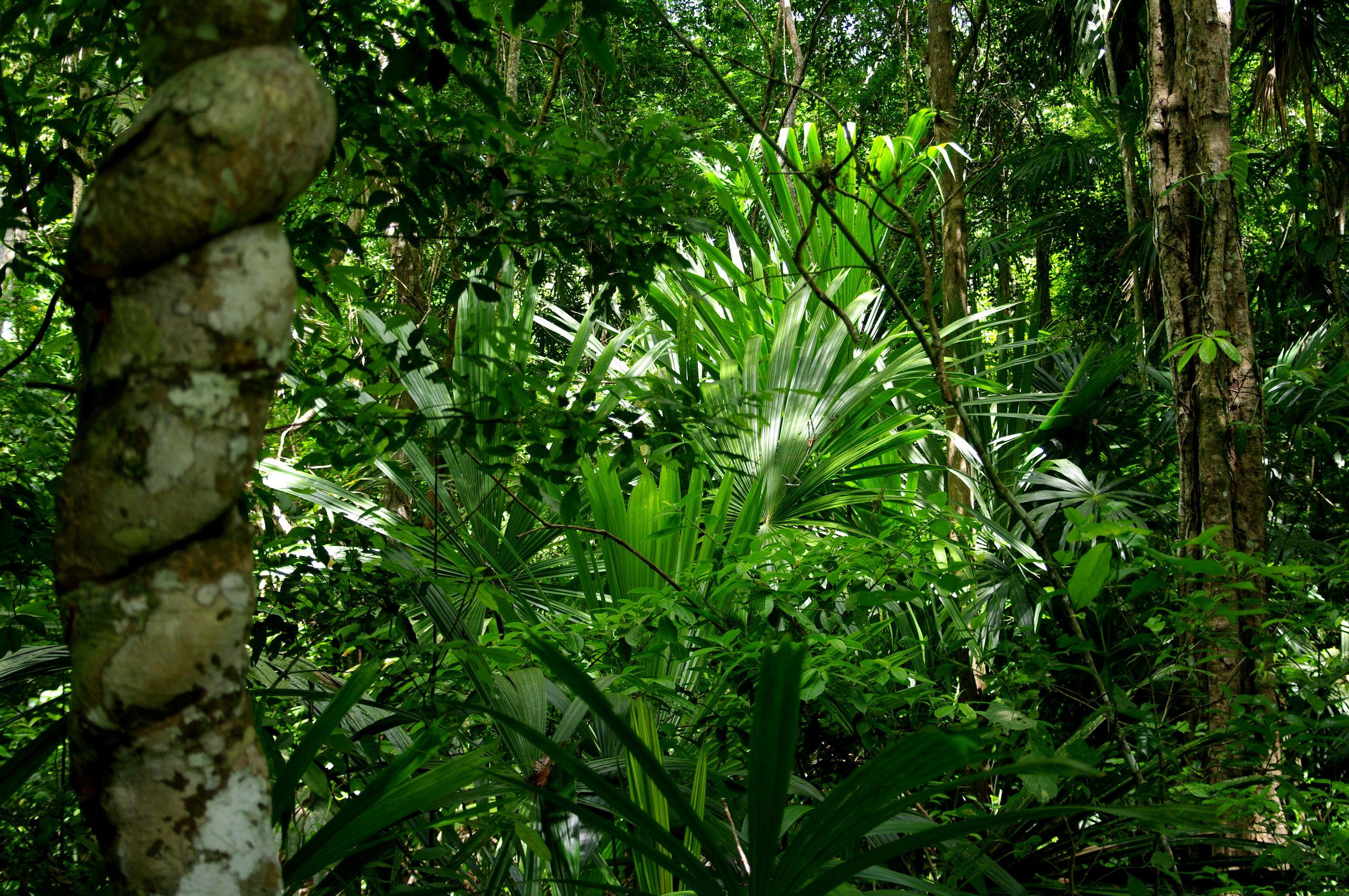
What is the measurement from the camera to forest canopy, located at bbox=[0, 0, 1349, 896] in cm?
72

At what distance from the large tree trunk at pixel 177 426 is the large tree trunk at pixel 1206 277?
2418 mm

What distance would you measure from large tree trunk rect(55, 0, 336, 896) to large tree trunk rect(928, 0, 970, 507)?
310 centimetres

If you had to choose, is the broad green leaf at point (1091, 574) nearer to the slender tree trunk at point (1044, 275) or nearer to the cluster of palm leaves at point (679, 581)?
the cluster of palm leaves at point (679, 581)

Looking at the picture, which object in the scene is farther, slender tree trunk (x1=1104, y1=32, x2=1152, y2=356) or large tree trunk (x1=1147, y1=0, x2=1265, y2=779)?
slender tree trunk (x1=1104, y1=32, x2=1152, y2=356)

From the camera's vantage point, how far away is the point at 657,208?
1.55m

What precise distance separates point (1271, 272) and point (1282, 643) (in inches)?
174

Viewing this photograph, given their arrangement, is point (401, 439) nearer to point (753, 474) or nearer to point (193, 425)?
point (193, 425)

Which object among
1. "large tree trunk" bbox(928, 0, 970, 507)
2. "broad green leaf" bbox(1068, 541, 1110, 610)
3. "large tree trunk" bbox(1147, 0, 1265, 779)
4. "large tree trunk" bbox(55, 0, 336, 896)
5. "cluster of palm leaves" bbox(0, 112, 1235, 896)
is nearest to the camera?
"large tree trunk" bbox(55, 0, 336, 896)

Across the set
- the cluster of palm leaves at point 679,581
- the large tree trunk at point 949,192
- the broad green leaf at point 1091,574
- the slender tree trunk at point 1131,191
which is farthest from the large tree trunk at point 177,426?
the slender tree trunk at point 1131,191

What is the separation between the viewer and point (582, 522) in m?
2.95

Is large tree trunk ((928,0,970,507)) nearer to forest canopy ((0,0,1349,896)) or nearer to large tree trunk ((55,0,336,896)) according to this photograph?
forest canopy ((0,0,1349,896))

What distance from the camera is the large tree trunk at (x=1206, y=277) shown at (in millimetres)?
2584

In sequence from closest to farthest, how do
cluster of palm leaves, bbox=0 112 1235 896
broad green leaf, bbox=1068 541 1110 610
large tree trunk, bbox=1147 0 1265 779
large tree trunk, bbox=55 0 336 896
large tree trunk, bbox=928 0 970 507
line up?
1. large tree trunk, bbox=55 0 336 896
2. cluster of palm leaves, bbox=0 112 1235 896
3. broad green leaf, bbox=1068 541 1110 610
4. large tree trunk, bbox=1147 0 1265 779
5. large tree trunk, bbox=928 0 970 507

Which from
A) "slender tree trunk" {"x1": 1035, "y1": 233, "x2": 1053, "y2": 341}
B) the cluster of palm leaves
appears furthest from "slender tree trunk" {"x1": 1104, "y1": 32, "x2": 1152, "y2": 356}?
"slender tree trunk" {"x1": 1035, "y1": 233, "x2": 1053, "y2": 341}
